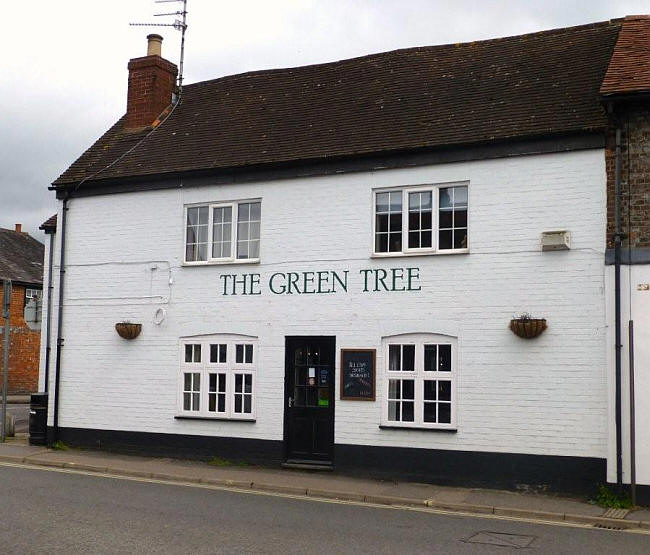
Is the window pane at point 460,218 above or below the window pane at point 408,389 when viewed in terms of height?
above

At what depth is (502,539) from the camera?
10.0 metres

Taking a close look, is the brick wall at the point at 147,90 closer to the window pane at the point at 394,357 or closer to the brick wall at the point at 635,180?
the window pane at the point at 394,357

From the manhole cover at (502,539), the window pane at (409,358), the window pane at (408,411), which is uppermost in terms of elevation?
the window pane at (409,358)

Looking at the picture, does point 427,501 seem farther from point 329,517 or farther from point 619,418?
point 619,418

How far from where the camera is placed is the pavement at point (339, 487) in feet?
38.4

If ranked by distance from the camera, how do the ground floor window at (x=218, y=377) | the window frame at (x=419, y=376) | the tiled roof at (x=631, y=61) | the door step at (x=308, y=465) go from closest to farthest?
the tiled roof at (x=631, y=61), the window frame at (x=419, y=376), the door step at (x=308, y=465), the ground floor window at (x=218, y=377)

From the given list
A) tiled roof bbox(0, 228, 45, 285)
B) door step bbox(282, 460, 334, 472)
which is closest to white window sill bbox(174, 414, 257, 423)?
door step bbox(282, 460, 334, 472)

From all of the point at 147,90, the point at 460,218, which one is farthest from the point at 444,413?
the point at 147,90

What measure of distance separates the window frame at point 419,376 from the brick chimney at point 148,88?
855 centimetres

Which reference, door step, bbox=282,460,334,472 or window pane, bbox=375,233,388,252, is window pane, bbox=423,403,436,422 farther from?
window pane, bbox=375,233,388,252

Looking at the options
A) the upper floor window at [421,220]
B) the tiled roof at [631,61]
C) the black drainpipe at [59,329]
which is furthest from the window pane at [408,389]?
the black drainpipe at [59,329]

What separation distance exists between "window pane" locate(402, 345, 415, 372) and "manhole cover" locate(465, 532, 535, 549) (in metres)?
4.57

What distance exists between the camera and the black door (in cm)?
1534

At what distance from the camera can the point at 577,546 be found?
962 cm
